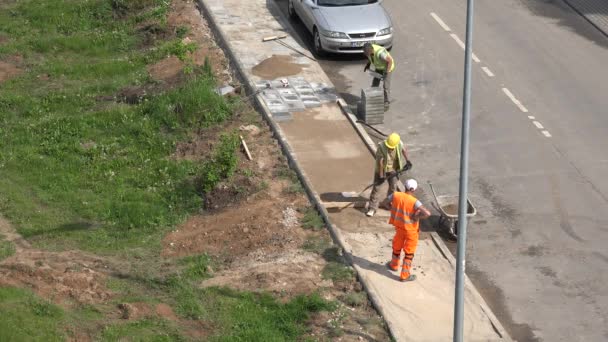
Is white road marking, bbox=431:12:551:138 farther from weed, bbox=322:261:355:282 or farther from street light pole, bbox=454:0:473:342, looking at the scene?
street light pole, bbox=454:0:473:342

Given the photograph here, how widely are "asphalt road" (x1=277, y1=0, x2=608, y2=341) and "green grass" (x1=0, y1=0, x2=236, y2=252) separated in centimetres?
396

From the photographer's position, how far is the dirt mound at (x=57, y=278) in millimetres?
15164

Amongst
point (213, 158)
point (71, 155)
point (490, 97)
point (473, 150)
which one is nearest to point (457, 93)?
point (490, 97)

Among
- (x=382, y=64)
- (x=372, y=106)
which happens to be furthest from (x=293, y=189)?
(x=382, y=64)

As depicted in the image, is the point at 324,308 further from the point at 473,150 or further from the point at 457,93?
the point at 457,93

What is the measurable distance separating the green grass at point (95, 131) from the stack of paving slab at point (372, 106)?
2855mm

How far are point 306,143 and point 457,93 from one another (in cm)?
424

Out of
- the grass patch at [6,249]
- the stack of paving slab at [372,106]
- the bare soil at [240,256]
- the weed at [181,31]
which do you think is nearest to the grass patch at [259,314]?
the bare soil at [240,256]

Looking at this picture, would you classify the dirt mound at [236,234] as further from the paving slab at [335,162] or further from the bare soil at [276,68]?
the bare soil at [276,68]

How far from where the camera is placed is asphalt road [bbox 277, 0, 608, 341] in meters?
16.5

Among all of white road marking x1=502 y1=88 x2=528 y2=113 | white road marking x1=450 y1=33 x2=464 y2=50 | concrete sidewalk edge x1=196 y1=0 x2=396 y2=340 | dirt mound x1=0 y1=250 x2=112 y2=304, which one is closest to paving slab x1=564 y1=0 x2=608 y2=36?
white road marking x1=450 y1=33 x2=464 y2=50

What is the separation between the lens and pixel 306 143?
69.1 ft

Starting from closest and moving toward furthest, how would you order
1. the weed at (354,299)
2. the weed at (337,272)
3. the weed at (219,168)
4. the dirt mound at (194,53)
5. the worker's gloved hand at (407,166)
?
1. the weed at (354,299)
2. the weed at (337,272)
3. the worker's gloved hand at (407,166)
4. the weed at (219,168)
5. the dirt mound at (194,53)

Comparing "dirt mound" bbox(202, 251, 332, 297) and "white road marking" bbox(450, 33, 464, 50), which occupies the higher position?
"dirt mound" bbox(202, 251, 332, 297)
